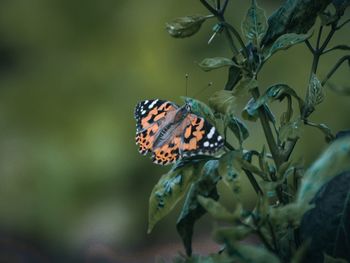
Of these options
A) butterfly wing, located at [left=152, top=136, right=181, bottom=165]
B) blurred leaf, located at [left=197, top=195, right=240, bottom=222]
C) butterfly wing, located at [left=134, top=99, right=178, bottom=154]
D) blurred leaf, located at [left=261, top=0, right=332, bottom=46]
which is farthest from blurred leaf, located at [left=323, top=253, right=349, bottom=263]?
butterfly wing, located at [left=134, top=99, right=178, bottom=154]

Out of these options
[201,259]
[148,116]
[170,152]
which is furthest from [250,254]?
[148,116]

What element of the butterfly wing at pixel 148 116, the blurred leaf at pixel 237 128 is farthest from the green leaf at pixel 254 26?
the butterfly wing at pixel 148 116

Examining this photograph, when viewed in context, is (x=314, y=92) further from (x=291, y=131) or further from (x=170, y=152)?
(x=170, y=152)

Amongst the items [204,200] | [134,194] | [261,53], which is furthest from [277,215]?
[134,194]

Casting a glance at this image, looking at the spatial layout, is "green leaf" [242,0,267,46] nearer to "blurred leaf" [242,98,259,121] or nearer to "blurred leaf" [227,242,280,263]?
"blurred leaf" [242,98,259,121]

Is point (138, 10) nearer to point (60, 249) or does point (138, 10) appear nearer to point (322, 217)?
point (60, 249)

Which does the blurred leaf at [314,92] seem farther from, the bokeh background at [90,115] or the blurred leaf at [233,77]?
the bokeh background at [90,115]
